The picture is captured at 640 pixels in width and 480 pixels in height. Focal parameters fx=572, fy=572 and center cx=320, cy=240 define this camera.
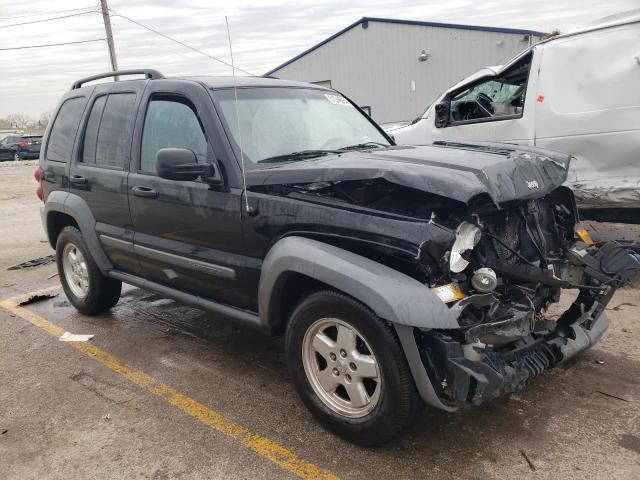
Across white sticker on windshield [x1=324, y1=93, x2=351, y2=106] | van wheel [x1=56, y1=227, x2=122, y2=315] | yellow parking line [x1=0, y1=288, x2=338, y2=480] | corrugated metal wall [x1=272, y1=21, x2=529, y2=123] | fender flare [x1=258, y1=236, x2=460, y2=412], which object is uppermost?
corrugated metal wall [x1=272, y1=21, x2=529, y2=123]

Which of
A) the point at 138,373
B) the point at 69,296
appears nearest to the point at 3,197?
the point at 69,296

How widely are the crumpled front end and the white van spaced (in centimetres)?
221

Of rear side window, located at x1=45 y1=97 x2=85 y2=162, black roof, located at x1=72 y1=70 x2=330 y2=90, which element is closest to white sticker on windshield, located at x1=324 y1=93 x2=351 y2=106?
black roof, located at x1=72 y1=70 x2=330 y2=90

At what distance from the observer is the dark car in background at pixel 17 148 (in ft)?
102

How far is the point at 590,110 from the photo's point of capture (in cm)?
573

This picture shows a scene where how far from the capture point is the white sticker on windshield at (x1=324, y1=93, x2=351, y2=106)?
4457 mm

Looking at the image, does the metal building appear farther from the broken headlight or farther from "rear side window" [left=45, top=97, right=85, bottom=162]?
the broken headlight

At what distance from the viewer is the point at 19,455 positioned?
10.3ft

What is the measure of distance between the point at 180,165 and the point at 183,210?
470 mm

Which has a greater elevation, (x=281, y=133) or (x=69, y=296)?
(x=281, y=133)

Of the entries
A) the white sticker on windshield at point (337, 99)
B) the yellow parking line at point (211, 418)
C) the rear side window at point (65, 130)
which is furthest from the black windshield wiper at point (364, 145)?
the rear side window at point (65, 130)

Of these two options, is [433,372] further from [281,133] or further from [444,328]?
[281,133]

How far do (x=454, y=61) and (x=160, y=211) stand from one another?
1789cm

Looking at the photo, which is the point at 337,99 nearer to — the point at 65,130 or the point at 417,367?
the point at 65,130
